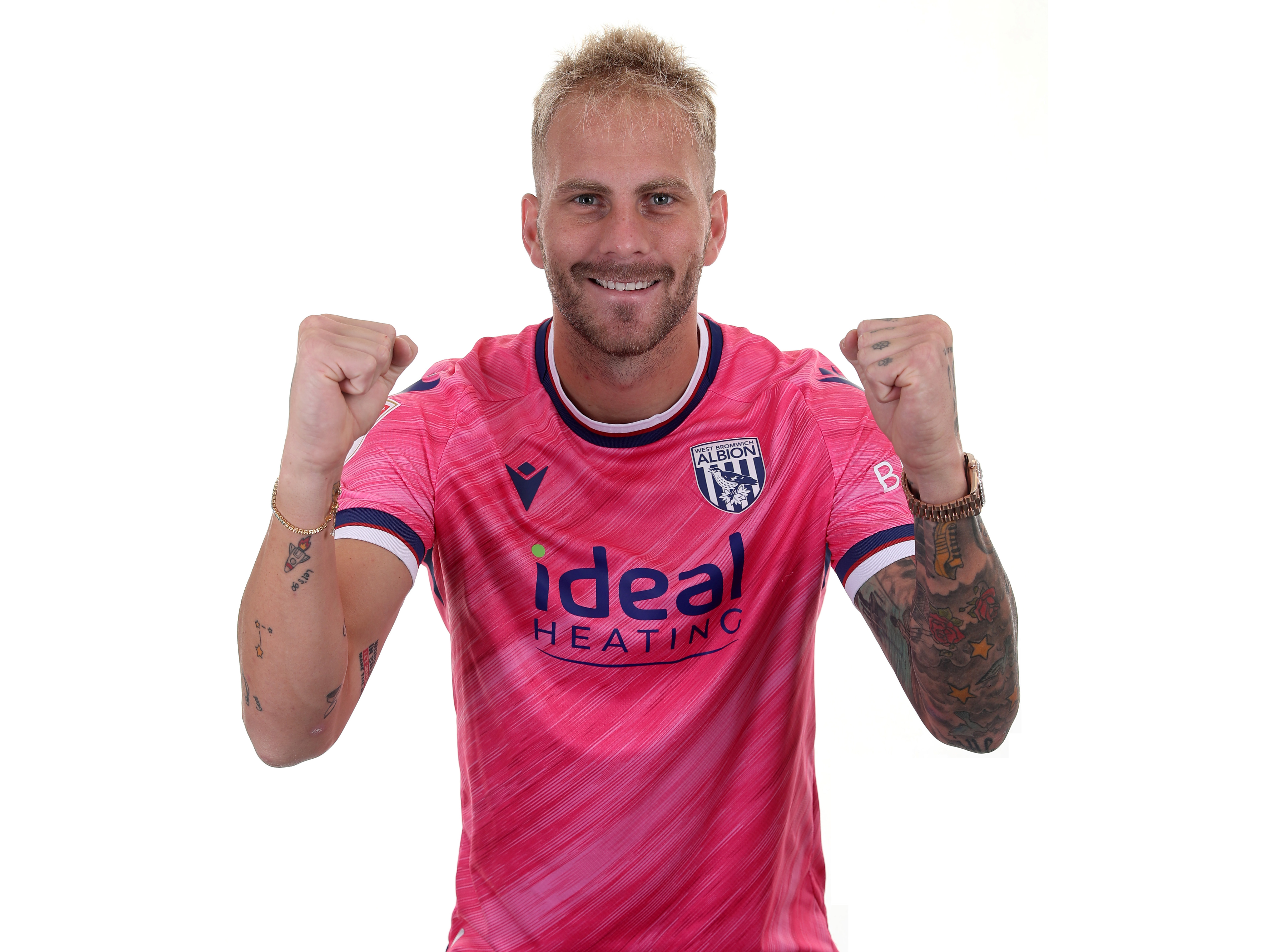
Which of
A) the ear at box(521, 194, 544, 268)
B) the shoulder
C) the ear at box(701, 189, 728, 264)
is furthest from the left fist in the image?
the ear at box(521, 194, 544, 268)

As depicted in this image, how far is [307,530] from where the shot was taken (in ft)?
5.26

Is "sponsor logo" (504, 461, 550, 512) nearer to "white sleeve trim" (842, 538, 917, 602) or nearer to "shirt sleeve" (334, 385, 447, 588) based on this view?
"shirt sleeve" (334, 385, 447, 588)

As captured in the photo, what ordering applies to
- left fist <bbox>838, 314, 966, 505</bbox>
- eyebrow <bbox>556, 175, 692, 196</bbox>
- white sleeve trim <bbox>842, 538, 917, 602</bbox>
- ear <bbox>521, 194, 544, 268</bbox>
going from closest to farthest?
left fist <bbox>838, 314, 966, 505</bbox> → white sleeve trim <bbox>842, 538, 917, 602</bbox> → eyebrow <bbox>556, 175, 692, 196</bbox> → ear <bbox>521, 194, 544, 268</bbox>

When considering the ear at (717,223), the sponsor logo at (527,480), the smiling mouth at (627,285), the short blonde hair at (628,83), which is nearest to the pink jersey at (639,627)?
the sponsor logo at (527,480)

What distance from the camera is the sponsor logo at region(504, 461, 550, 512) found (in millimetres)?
1986

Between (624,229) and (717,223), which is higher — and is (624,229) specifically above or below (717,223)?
below

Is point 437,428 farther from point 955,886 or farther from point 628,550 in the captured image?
point 955,886

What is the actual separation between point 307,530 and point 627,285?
723mm

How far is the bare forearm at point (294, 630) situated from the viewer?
5.27ft

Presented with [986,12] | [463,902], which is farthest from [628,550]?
[986,12]

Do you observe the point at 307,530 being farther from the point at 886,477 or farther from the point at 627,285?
the point at 886,477

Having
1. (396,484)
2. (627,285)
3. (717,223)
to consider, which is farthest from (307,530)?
(717,223)

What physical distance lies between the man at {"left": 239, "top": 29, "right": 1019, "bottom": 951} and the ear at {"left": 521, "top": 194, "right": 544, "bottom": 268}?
82 mm

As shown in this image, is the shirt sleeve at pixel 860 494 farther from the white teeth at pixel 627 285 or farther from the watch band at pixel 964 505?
the white teeth at pixel 627 285
